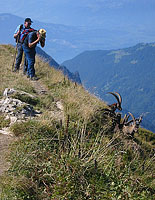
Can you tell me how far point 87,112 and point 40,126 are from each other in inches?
95.2

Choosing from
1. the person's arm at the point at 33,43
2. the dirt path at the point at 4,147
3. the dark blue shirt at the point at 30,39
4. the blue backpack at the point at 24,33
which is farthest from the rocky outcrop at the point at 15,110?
the blue backpack at the point at 24,33

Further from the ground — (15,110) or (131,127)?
(131,127)

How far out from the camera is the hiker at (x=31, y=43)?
1188 cm

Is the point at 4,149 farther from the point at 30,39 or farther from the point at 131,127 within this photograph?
the point at 30,39

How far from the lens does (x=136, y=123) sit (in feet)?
30.2

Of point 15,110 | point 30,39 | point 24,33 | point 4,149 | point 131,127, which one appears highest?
point 24,33

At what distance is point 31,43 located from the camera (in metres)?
12.1

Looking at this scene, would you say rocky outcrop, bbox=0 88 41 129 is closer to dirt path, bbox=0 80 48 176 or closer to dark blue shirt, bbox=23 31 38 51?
dirt path, bbox=0 80 48 176

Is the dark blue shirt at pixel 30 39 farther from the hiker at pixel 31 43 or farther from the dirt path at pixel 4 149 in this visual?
the dirt path at pixel 4 149

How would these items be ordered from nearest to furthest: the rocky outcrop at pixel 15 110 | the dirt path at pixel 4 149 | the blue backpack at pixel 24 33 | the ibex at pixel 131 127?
the dirt path at pixel 4 149
the rocky outcrop at pixel 15 110
the ibex at pixel 131 127
the blue backpack at pixel 24 33

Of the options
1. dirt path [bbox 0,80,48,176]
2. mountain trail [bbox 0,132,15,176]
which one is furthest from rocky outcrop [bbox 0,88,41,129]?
mountain trail [bbox 0,132,15,176]

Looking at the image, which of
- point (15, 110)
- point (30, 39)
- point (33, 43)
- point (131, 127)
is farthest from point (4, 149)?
point (30, 39)

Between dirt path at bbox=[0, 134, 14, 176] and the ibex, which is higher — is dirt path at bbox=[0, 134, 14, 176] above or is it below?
below

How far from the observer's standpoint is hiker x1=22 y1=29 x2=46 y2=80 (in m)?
11.9
